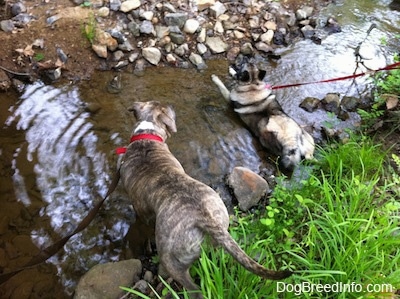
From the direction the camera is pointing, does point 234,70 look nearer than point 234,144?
No

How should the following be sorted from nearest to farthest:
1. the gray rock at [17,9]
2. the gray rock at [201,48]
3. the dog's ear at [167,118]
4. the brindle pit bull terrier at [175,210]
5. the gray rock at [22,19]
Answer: the brindle pit bull terrier at [175,210] → the dog's ear at [167,118] → the gray rock at [22,19] → the gray rock at [17,9] → the gray rock at [201,48]

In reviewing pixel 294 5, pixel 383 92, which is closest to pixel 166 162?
pixel 383 92

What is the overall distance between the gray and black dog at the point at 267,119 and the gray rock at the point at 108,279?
2326mm

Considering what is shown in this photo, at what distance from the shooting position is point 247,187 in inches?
156

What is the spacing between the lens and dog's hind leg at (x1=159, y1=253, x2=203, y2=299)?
2.58m

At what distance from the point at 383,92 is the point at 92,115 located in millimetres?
4474

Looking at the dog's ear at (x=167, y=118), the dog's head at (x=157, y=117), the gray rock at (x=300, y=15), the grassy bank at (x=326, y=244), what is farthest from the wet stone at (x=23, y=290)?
the gray rock at (x=300, y=15)

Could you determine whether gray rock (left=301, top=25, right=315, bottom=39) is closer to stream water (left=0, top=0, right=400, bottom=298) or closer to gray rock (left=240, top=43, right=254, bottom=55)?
stream water (left=0, top=0, right=400, bottom=298)

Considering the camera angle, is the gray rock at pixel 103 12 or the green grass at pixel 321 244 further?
the gray rock at pixel 103 12

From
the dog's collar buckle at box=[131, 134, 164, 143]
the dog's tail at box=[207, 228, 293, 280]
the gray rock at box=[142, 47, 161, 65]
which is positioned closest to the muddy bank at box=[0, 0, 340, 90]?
the gray rock at box=[142, 47, 161, 65]

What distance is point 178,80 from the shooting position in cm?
576

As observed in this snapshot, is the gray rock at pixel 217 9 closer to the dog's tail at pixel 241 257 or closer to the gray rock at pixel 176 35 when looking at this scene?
the gray rock at pixel 176 35

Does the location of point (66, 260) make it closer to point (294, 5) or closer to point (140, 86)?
point (140, 86)

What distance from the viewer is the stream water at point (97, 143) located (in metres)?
3.46
